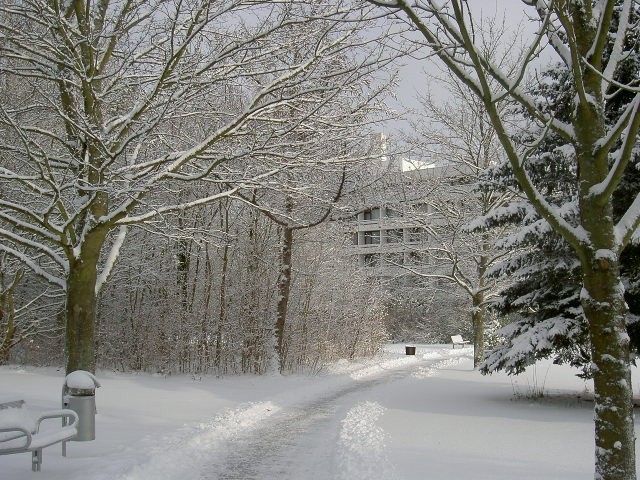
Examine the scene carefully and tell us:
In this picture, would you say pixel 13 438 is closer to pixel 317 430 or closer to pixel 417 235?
pixel 317 430

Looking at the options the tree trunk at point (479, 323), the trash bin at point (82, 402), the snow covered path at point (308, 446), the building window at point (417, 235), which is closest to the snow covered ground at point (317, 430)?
the snow covered path at point (308, 446)

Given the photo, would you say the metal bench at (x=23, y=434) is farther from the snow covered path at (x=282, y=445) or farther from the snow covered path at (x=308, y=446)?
the snow covered path at (x=308, y=446)

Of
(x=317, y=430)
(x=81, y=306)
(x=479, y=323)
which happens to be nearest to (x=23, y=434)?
(x=81, y=306)

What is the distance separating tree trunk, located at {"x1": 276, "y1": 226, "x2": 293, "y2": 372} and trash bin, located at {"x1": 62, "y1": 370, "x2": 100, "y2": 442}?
9365 mm

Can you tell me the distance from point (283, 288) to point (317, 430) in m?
8.34

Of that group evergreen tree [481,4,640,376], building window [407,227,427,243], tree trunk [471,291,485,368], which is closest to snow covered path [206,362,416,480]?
evergreen tree [481,4,640,376]

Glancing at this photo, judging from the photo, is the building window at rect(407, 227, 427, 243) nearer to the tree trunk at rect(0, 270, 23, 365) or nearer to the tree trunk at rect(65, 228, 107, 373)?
the tree trunk at rect(0, 270, 23, 365)

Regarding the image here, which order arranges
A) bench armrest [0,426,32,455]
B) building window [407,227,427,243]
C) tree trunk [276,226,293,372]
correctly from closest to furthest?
bench armrest [0,426,32,455] < tree trunk [276,226,293,372] < building window [407,227,427,243]

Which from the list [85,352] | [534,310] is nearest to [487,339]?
[534,310]

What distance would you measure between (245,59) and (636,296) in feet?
23.6

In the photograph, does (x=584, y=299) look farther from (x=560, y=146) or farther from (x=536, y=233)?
(x=560, y=146)

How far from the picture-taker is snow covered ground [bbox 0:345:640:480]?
6180 millimetres

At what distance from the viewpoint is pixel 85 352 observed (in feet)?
26.8

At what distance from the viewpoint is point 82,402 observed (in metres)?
7.26
